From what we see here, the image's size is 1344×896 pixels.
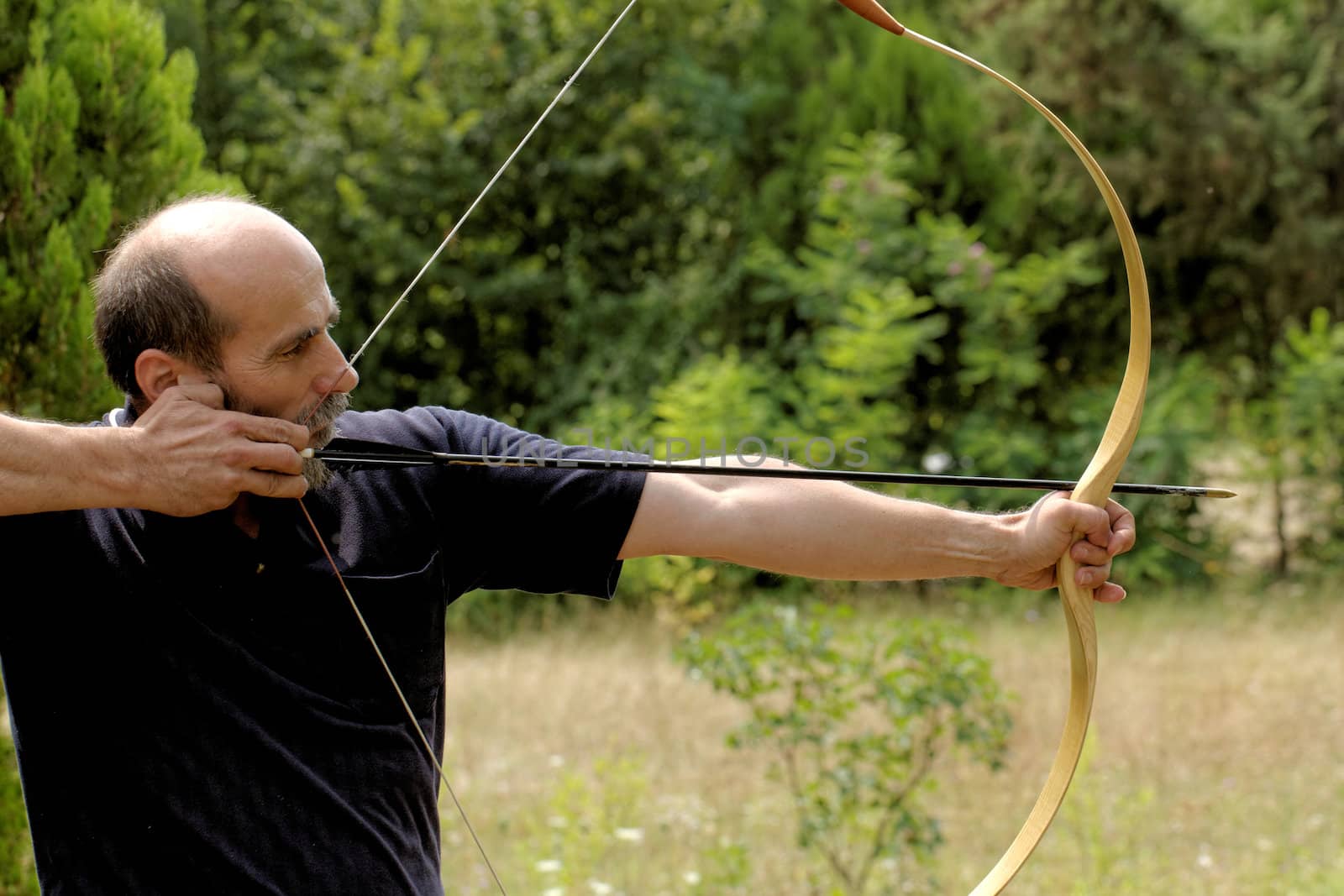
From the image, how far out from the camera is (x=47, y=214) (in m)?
2.89

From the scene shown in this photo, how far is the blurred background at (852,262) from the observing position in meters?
6.48

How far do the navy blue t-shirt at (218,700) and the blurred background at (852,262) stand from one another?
3563 millimetres

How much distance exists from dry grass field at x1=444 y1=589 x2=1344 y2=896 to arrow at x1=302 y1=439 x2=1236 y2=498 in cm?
184

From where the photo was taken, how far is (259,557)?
1636 millimetres

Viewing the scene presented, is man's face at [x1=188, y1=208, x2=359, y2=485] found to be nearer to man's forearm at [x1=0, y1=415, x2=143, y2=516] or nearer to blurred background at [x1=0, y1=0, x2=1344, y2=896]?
man's forearm at [x1=0, y1=415, x2=143, y2=516]

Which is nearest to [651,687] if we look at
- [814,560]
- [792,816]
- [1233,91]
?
[792,816]

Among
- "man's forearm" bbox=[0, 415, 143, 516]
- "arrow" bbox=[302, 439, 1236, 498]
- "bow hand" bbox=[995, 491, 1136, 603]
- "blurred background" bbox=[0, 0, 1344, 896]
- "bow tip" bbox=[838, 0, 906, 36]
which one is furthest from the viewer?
"blurred background" bbox=[0, 0, 1344, 896]

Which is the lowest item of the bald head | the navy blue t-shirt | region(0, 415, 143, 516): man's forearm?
the navy blue t-shirt

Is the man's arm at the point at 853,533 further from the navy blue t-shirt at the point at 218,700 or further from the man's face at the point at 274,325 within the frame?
the man's face at the point at 274,325

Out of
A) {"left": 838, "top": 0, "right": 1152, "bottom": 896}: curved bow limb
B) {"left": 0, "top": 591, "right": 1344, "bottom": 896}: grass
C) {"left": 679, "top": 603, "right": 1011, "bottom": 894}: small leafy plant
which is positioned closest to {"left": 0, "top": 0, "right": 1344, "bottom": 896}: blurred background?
{"left": 0, "top": 591, "right": 1344, "bottom": 896}: grass

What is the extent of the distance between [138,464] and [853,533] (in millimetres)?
841

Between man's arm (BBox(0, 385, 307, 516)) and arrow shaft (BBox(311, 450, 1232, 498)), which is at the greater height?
arrow shaft (BBox(311, 450, 1232, 498))

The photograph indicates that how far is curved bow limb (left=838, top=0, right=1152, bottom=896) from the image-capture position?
5.66 ft

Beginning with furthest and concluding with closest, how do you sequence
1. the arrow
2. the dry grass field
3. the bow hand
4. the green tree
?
1. the dry grass field
2. the green tree
3. the bow hand
4. the arrow
